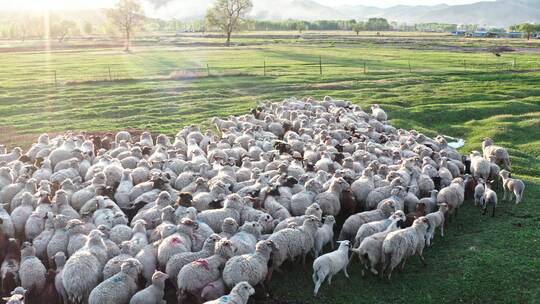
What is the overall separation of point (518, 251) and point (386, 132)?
1263 centimetres

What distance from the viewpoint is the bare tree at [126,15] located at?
107762mm

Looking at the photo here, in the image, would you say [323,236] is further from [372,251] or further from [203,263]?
[203,263]

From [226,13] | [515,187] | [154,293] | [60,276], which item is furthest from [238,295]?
[226,13]

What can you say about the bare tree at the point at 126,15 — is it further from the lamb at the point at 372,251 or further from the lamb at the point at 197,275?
the lamb at the point at 197,275

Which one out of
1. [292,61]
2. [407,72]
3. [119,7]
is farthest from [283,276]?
[119,7]

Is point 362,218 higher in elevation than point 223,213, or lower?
lower

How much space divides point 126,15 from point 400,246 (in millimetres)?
106370

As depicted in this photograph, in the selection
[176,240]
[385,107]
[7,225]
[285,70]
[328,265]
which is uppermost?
[285,70]

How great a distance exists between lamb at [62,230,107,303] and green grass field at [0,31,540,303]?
4176 mm

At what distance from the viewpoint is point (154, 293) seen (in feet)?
34.4

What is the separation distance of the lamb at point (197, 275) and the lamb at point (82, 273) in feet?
6.08

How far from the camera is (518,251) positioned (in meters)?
13.8

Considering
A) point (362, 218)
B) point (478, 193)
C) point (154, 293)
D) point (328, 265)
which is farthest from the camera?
point (478, 193)

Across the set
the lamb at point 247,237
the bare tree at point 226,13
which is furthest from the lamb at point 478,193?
the bare tree at point 226,13
